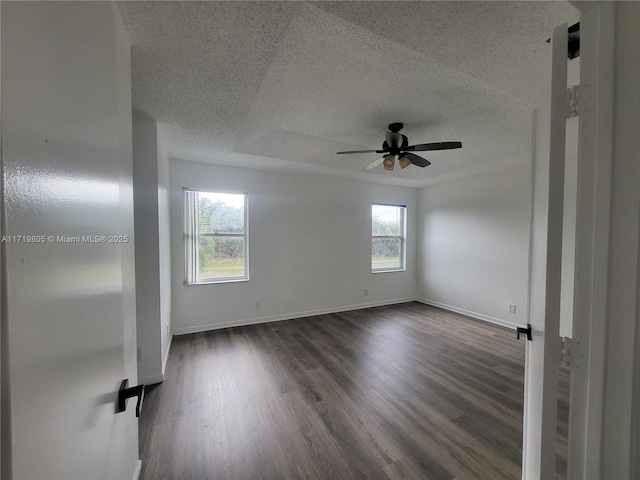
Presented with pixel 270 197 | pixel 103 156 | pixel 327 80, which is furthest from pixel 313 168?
pixel 103 156

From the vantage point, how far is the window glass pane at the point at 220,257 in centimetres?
346

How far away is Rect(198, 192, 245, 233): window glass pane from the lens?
136 inches

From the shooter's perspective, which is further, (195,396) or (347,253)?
(347,253)

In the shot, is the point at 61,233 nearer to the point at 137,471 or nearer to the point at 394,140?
the point at 137,471

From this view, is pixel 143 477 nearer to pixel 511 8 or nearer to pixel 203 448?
pixel 203 448

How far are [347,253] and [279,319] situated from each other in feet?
5.58

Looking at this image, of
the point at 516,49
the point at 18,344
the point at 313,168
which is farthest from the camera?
the point at 313,168

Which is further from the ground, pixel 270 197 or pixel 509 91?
pixel 509 91

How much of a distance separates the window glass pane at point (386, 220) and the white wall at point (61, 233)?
437 centimetres

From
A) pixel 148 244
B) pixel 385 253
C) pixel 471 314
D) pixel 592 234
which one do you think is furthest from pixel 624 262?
pixel 385 253

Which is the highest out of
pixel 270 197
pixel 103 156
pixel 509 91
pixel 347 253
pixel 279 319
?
pixel 509 91

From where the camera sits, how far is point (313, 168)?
3.74 m

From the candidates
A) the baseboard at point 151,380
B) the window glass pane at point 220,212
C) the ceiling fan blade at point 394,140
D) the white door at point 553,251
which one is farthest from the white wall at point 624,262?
the window glass pane at point 220,212

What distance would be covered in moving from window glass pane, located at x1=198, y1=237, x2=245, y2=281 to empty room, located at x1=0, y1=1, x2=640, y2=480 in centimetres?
3
